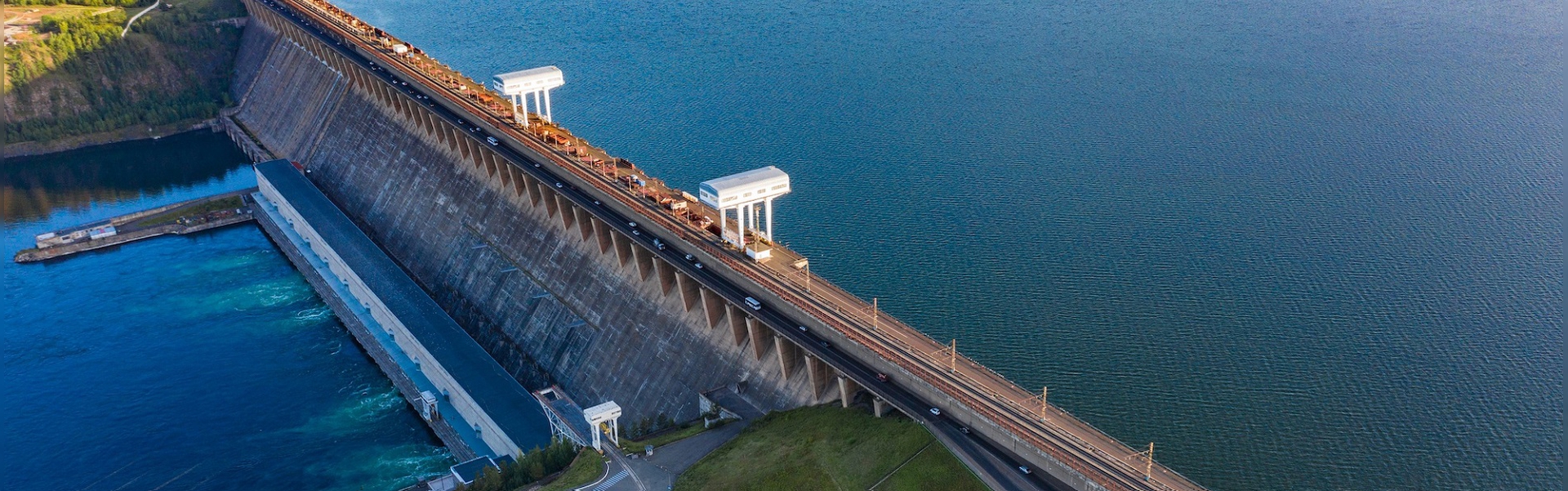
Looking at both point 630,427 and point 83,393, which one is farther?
point 83,393

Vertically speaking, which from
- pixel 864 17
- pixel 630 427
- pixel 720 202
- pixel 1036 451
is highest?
pixel 864 17

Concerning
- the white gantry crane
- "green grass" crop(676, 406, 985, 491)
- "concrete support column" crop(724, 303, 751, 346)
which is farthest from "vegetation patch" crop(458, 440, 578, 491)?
the white gantry crane

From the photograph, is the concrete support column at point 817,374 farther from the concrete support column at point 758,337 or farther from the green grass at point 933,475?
the green grass at point 933,475

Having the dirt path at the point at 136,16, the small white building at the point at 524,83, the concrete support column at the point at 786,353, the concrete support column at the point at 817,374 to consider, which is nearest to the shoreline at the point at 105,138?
the dirt path at the point at 136,16

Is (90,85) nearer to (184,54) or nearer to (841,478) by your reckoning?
(184,54)

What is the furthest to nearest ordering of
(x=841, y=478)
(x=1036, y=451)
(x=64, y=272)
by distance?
(x=64, y=272) < (x=841, y=478) < (x=1036, y=451)

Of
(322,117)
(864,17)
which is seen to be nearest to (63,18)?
(322,117)

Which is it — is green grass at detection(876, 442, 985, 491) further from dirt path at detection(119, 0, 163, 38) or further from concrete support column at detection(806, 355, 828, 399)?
dirt path at detection(119, 0, 163, 38)
